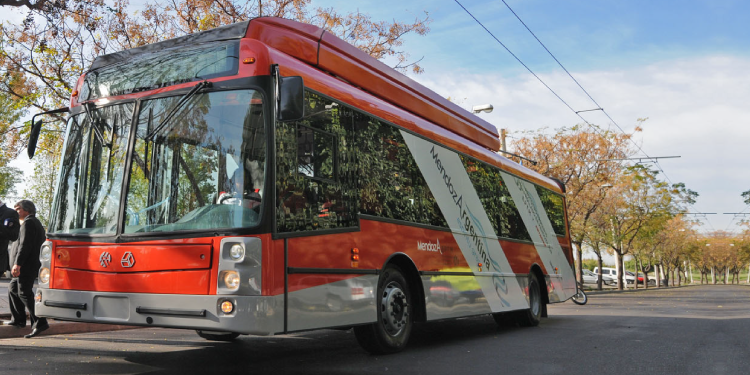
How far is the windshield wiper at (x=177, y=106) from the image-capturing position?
5723 millimetres

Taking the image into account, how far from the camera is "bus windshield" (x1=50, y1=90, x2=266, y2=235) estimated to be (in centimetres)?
544

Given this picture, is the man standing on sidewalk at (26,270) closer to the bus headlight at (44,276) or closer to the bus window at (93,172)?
the bus headlight at (44,276)

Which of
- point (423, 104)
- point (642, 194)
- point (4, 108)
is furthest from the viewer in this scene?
point (642, 194)

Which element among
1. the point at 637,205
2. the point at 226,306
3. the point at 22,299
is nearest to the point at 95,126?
the point at 226,306

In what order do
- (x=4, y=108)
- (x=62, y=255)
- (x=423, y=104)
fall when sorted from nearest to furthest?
(x=62, y=255), (x=423, y=104), (x=4, y=108)

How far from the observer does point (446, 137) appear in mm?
9445

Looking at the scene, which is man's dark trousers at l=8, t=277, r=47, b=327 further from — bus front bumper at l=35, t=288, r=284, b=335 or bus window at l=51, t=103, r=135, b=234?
bus front bumper at l=35, t=288, r=284, b=335

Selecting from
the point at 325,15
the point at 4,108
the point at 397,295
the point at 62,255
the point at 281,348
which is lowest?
the point at 281,348

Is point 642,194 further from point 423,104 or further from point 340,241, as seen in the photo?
point 340,241

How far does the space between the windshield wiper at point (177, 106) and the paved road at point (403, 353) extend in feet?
7.40

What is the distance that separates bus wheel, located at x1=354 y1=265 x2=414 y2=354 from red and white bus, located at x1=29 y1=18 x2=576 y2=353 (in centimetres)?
2

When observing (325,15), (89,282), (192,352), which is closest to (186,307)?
(89,282)

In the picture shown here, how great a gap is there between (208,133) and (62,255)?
6.16 ft

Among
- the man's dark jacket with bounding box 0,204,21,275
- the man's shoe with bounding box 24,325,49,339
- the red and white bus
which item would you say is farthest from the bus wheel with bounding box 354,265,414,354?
the man's dark jacket with bounding box 0,204,21,275
